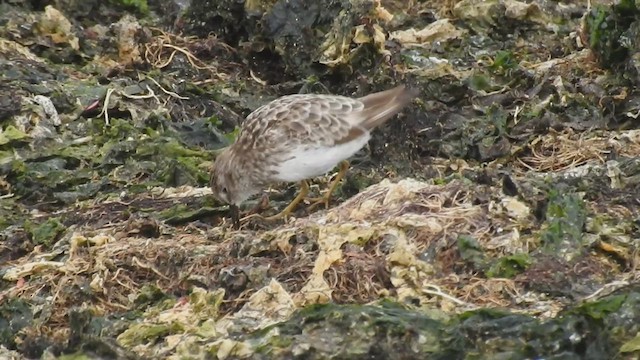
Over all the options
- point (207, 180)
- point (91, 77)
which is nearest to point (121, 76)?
point (91, 77)

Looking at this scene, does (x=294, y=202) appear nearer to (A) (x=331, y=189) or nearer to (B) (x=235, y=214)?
(A) (x=331, y=189)

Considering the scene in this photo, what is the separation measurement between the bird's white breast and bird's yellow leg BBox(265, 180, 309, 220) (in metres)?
0.22

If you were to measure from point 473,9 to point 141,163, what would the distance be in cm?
375

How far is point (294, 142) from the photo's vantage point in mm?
8180

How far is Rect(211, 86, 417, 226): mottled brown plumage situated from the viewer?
26.8 feet

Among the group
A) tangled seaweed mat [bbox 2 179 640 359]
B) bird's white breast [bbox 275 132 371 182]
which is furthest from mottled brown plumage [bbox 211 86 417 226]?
tangled seaweed mat [bbox 2 179 640 359]

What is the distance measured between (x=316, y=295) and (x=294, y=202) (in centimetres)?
198

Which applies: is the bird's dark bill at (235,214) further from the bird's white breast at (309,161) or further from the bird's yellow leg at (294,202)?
the bird's white breast at (309,161)

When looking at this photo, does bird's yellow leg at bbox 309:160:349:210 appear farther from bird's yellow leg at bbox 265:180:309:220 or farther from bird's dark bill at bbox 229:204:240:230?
bird's dark bill at bbox 229:204:240:230

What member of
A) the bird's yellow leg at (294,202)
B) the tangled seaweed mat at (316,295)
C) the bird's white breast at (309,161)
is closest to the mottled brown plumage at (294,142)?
the bird's white breast at (309,161)

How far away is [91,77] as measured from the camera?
10695mm

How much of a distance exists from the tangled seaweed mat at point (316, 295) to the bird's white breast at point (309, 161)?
1.37ft

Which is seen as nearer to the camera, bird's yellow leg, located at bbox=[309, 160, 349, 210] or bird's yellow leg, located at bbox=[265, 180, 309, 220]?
bird's yellow leg, located at bbox=[265, 180, 309, 220]

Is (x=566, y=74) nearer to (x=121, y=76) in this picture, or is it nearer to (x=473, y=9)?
(x=473, y=9)
